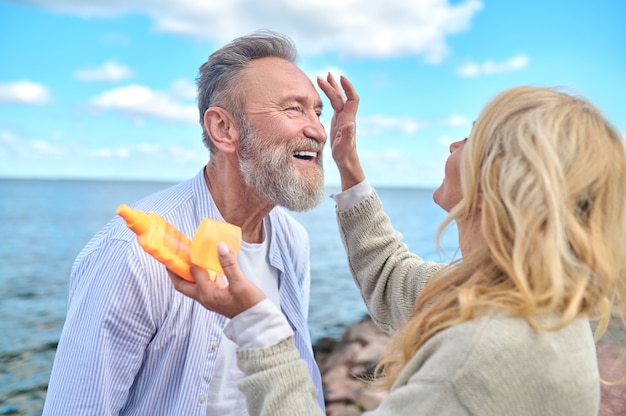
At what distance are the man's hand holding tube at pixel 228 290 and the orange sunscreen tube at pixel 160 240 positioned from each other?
50 millimetres

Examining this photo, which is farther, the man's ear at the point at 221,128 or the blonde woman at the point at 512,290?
the man's ear at the point at 221,128

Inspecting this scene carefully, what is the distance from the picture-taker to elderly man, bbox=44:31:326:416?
2707 millimetres

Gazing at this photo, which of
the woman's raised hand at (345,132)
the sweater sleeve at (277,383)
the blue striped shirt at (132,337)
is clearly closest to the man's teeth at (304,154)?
the woman's raised hand at (345,132)

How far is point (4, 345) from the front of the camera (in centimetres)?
1459

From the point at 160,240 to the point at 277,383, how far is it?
618mm

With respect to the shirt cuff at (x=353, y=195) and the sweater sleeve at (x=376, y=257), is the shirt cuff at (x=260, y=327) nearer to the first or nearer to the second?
the sweater sleeve at (x=376, y=257)

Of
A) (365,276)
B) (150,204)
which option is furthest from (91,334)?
(365,276)

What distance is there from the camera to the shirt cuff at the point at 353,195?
Answer: 315 cm

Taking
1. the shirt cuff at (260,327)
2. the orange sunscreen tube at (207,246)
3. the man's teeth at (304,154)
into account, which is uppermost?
the man's teeth at (304,154)

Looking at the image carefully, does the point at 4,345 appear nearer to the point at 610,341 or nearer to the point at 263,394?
the point at 610,341

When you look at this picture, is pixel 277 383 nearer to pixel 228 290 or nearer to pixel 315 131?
pixel 228 290

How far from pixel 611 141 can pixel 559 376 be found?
0.76 m

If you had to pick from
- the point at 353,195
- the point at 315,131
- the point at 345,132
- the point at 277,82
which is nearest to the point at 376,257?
the point at 353,195

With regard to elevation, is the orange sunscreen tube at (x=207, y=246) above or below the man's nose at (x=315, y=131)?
below
